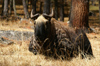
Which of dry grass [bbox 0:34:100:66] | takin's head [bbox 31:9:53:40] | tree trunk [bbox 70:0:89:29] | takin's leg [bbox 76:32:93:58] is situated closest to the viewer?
dry grass [bbox 0:34:100:66]

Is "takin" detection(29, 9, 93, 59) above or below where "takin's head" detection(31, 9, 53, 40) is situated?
below

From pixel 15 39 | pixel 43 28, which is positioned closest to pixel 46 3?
pixel 15 39

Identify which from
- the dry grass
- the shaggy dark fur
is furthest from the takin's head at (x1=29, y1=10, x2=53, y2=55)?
the dry grass

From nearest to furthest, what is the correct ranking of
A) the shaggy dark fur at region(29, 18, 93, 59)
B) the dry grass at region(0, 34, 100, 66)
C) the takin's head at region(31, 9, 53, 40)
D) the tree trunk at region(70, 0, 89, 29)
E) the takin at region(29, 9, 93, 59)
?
the dry grass at region(0, 34, 100, 66) → the takin's head at region(31, 9, 53, 40) → the takin at region(29, 9, 93, 59) → the shaggy dark fur at region(29, 18, 93, 59) → the tree trunk at region(70, 0, 89, 29)

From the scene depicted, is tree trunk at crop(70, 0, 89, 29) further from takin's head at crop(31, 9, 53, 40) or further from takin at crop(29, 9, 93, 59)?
takin's head at crop(31, 9, 53, 40)

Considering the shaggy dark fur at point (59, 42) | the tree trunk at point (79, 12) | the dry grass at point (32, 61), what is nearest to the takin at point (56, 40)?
the shaggy dark fur at point (59, 42)

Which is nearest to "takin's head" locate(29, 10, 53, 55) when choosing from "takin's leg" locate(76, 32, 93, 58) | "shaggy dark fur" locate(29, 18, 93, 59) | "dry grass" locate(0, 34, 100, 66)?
"shaggy dark fur" locate(29, 18, 93, 59)

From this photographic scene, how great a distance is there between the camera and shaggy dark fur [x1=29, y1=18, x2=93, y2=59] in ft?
14.7

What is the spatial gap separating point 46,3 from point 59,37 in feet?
33.5

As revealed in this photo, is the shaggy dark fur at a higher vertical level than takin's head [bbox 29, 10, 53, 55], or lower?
lower

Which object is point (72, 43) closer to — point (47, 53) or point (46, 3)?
point (47, 53)

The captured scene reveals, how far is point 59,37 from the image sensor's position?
16.3 feet

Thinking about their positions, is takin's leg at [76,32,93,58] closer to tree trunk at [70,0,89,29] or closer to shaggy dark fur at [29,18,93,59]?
shaggy dark fur at [29,18,93,59]

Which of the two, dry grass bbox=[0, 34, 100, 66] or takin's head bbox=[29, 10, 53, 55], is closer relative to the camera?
dry grass bbox=[0, 34, 100, 66]
